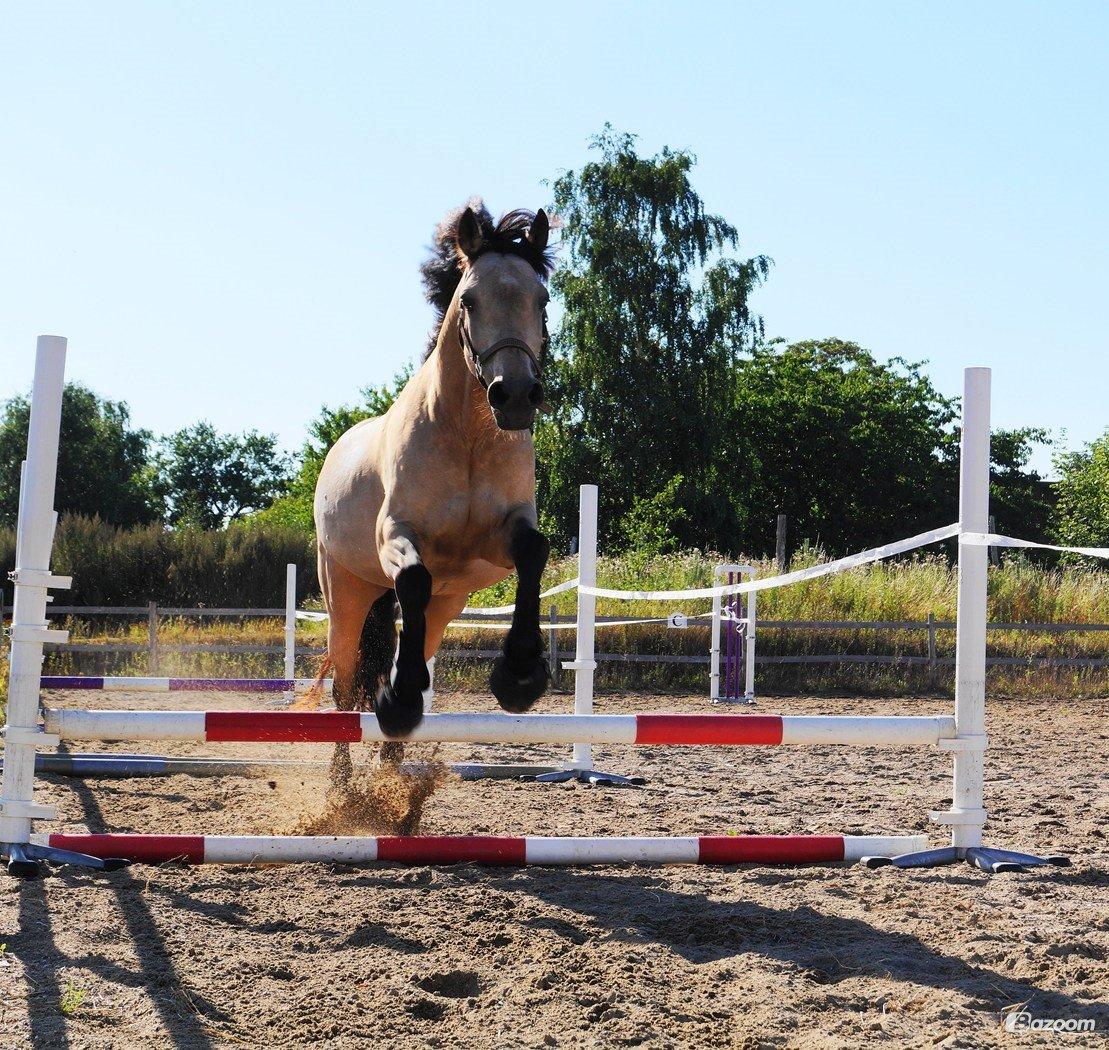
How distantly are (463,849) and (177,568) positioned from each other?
23135 mm

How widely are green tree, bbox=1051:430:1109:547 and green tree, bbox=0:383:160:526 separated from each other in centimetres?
3239

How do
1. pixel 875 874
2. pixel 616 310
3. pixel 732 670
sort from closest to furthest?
1. pixel 875 874
2. pixel 732 670
3. pixel 616 310

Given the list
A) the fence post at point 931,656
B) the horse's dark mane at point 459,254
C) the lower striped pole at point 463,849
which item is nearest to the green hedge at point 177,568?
the fence post at point 931,656

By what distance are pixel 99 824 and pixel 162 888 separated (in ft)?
5.59

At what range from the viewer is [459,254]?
446cm

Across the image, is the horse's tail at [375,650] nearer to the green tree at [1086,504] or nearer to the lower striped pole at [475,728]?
the lower striped pole at [475,728]

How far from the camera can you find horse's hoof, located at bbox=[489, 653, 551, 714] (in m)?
4.08

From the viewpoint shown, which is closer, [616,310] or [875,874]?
[875,874]

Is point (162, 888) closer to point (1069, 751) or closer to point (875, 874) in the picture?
point (875, 874)

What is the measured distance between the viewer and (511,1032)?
256 centimetres

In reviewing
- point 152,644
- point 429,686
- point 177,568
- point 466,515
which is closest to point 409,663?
point 429,686

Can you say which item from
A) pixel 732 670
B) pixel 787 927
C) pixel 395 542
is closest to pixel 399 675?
pixel 395 542

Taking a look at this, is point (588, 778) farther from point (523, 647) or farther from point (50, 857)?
point (50, 857)

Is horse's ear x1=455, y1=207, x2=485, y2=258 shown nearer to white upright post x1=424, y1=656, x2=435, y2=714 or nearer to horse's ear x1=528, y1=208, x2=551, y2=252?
horse's ear x1=528, y1=208, x2=551, y2=252
